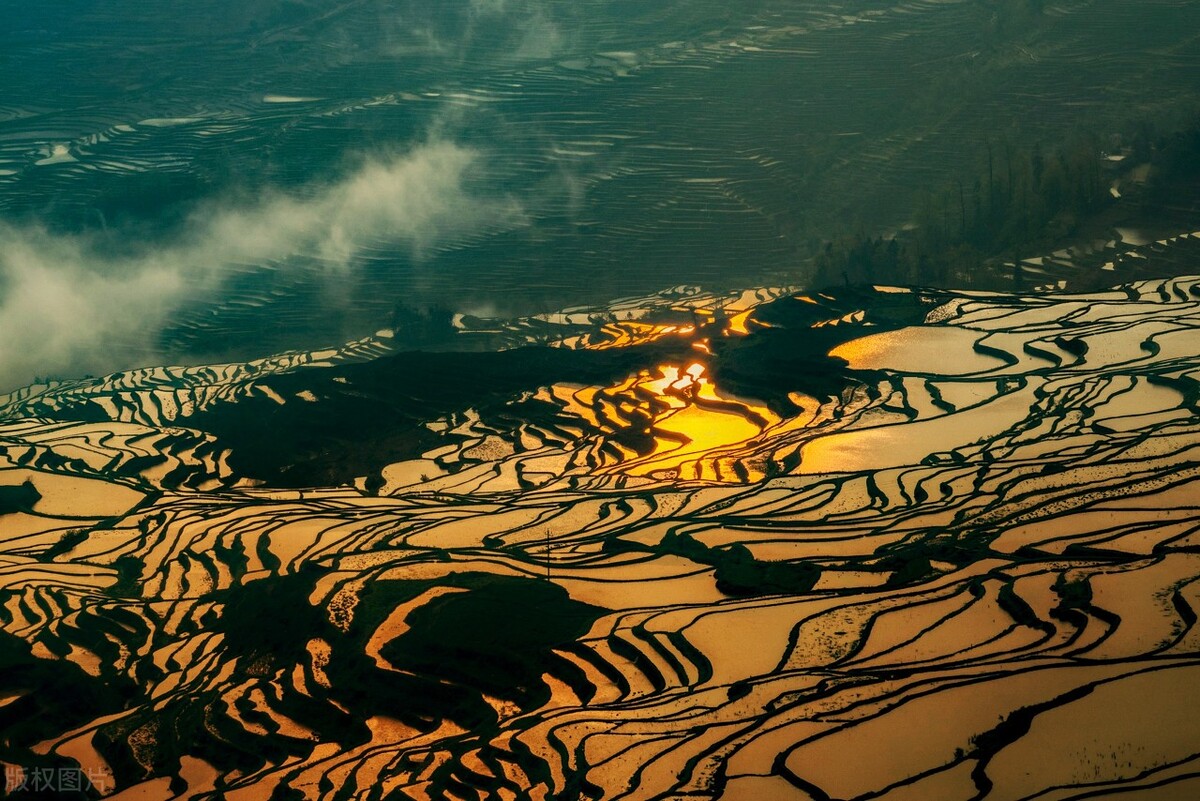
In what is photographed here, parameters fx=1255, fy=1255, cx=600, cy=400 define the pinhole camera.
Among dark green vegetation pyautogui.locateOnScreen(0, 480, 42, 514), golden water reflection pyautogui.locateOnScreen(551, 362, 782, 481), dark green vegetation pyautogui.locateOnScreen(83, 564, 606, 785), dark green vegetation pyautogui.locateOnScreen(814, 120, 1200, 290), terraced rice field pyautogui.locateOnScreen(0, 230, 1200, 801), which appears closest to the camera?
terraced rice field pyautogui.locateOnScreen(0, 230, 1200, 801)

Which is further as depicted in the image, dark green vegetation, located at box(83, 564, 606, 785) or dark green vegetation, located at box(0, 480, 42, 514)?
dark green vegetation, located at box(0, 480, 42, 514)

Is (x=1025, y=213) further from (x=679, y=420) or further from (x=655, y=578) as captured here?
(x=655, y=578)

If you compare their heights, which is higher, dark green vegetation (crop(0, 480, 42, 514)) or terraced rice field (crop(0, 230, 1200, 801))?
terraced rice field (crop(0, 230, 1200, 801))

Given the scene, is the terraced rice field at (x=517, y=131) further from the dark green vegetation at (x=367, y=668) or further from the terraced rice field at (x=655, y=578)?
the dark green vegetation at (x=367, y=668)

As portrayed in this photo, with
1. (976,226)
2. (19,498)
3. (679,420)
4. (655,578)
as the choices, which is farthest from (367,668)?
(976,226)

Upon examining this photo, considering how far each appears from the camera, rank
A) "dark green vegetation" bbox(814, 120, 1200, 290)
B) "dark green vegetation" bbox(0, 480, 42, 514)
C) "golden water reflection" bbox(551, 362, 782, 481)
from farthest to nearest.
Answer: "dark green vegetation" bbox(814, 120, 1200, 290) → "dark green vegetation" bbox(0, 480, 42, 514) → "golden water reflection" bbox(551, 362, 782, 481)

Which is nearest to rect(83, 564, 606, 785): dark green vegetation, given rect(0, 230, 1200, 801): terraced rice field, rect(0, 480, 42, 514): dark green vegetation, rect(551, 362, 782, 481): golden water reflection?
rect(0, 230, 1200, 801): terraced rice field

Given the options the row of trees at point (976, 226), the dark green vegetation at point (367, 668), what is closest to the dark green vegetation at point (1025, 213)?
the row of trees at point (976, 226)

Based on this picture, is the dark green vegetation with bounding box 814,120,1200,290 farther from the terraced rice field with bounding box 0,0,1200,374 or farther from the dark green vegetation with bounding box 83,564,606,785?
the dark green vegetation with bounding box 83,564,606,785
